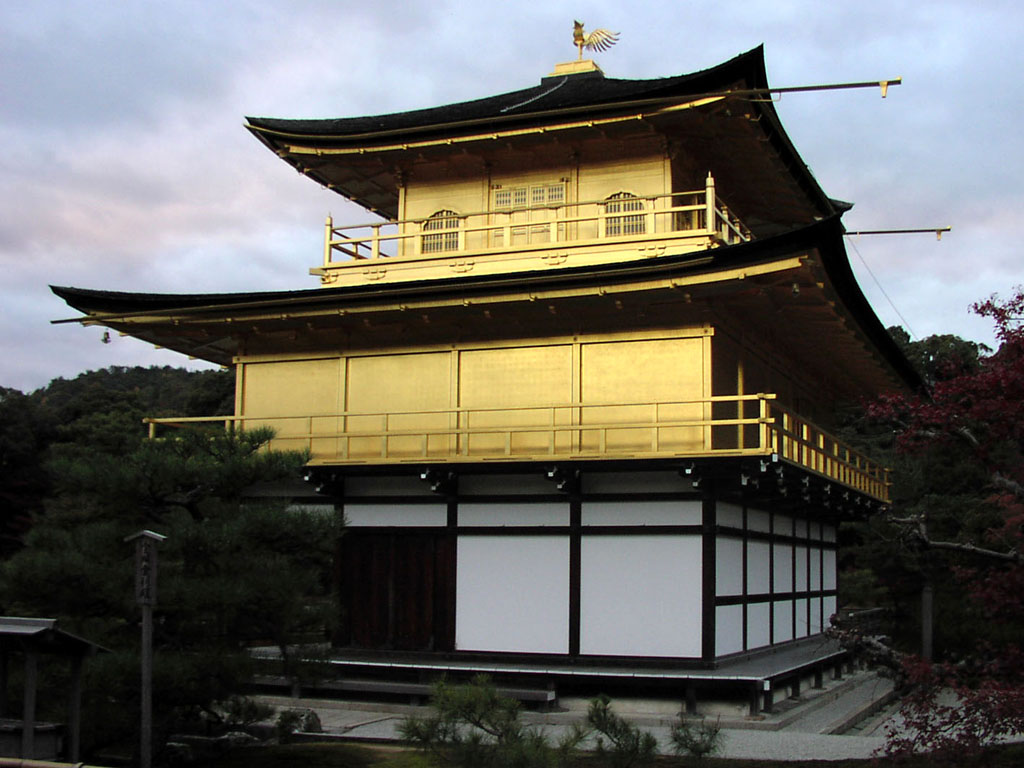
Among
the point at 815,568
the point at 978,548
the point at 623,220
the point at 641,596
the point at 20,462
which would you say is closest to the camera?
the point at 978,548

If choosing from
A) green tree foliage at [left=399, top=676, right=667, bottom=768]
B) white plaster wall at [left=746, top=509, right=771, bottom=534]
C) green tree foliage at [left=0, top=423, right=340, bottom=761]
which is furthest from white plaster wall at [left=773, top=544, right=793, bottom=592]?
green tree foliage at [left=399, top=676, right=667, bottom=768]

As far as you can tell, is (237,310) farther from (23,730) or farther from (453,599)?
(23,730)

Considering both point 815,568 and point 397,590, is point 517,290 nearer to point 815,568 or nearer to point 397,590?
point 397,590

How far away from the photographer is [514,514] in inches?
695

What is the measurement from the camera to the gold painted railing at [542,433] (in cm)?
1666

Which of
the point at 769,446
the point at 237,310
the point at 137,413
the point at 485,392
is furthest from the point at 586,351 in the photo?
the point at 137,413

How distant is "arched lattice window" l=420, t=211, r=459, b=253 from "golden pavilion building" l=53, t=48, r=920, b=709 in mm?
51

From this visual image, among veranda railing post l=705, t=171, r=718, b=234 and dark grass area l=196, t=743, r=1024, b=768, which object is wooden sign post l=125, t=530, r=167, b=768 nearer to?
dark grass area l=196, t=743, r=1024, b=768

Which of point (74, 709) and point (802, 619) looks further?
point (802, 619)

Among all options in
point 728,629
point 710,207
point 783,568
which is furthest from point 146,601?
point 783,568

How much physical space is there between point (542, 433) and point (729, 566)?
3.78 m

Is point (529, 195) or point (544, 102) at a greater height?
point (544, 102)

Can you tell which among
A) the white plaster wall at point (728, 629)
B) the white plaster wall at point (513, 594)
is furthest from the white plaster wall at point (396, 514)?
the white plaster wall at point (728, 629)

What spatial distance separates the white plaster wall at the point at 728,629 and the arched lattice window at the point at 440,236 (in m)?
8.36
